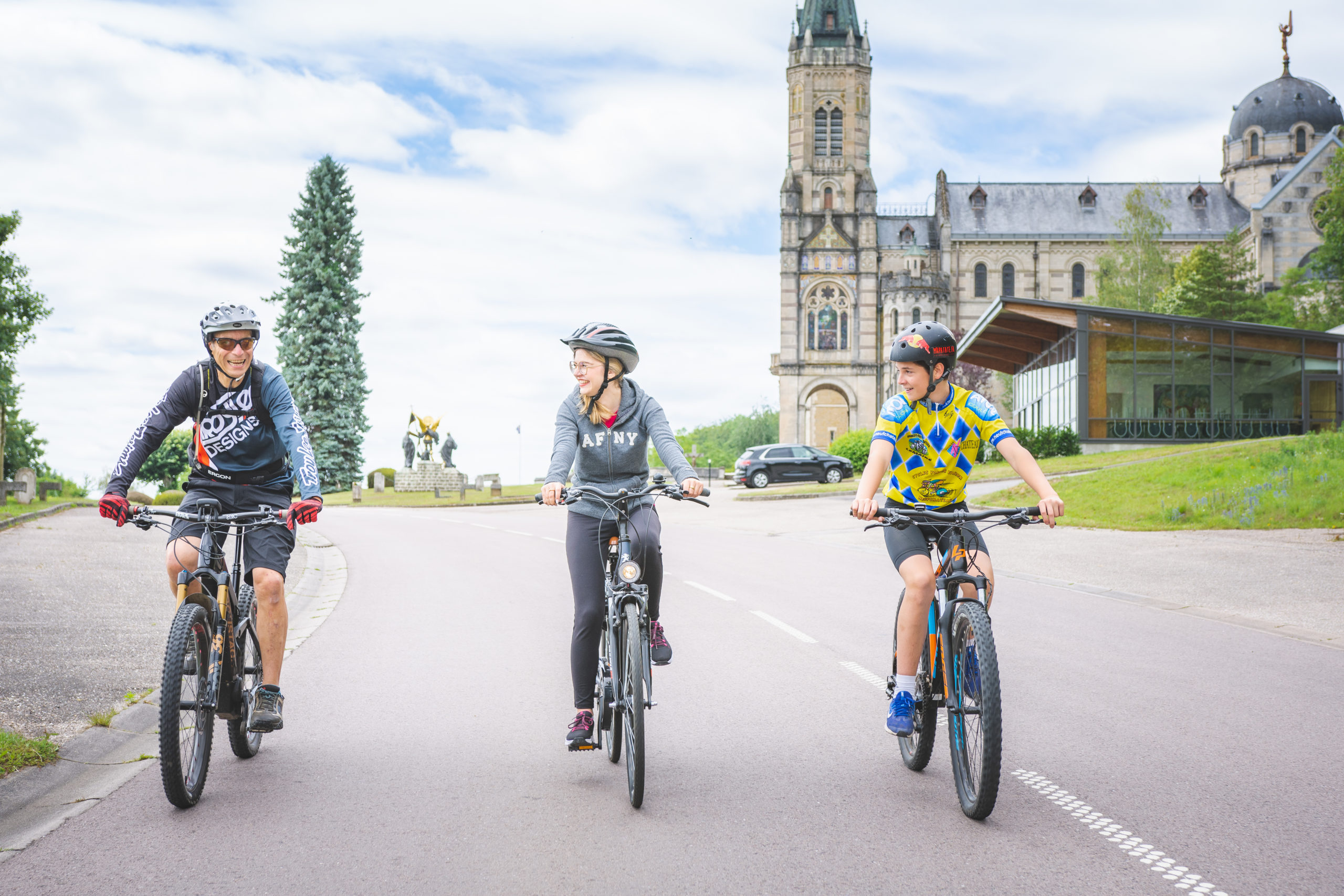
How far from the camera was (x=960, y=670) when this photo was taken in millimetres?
4191

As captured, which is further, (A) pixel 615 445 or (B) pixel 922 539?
(A) pixel 615 445

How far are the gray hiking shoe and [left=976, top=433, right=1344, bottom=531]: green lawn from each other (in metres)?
16.0

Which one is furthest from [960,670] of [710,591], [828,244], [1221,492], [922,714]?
[828,244]

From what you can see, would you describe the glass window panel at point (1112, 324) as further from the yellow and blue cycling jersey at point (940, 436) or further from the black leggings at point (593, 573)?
the black leggings at point (593, 573)

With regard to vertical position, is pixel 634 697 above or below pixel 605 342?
below

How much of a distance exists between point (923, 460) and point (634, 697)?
1.62 metres

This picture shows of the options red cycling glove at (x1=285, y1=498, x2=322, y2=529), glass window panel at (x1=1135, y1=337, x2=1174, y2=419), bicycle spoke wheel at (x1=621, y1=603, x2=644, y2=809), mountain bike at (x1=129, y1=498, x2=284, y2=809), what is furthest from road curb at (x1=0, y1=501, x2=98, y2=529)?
glass window panel at (x1=1135, y1=337, x2=1174, y2=419)

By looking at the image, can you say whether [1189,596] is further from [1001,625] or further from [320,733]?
[320,733]

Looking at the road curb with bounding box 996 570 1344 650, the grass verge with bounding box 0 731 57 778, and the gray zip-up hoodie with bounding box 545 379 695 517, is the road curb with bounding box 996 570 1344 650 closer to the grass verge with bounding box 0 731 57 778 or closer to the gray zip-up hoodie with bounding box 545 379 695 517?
the gray zip-up hoodie with bounding box 545 379 695 517

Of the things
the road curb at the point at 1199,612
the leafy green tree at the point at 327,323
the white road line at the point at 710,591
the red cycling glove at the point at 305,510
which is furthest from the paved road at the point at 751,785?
the leafy green tree at the point at 327,323

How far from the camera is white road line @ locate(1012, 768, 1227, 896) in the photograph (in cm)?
346

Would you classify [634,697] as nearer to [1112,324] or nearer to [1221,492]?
[1221,492]

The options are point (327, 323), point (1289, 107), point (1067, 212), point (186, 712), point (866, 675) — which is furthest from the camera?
point (1067, 212)

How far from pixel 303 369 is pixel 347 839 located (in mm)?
51122
